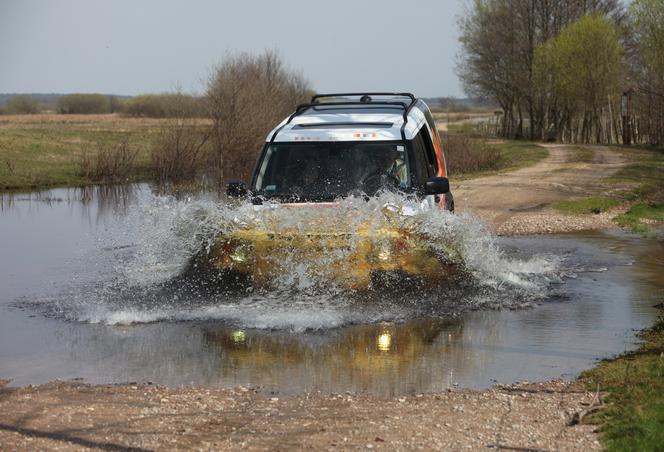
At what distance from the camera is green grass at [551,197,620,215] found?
2130 centimetres

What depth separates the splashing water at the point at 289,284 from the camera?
1097 centimetres

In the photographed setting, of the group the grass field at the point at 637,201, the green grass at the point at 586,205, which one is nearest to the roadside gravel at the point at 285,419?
the grass field at the point at 637,201

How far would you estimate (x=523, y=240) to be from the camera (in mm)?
17609

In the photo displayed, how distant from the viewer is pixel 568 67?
54.8 m

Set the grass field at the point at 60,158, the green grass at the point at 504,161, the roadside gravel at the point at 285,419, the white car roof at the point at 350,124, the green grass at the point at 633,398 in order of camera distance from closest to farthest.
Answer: the green grass at the point at 633,398 < the roadside gravel at the point at 285,419 < the white car roof at the point at 350,124 < the green grass at the point at 504,161 < the grass field at the point at 60,158

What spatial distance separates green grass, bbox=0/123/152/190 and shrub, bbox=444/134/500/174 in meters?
12.1

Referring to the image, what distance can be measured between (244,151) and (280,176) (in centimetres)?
2492

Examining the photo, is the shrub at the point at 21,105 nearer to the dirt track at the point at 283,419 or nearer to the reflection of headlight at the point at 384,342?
the reflection of headlight at the point at 384,342

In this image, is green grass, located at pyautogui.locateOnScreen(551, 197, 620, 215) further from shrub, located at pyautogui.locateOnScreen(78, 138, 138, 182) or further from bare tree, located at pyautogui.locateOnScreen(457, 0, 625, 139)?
bare tree, located at pyautogui.locateOnScreen(457, 0, 625, 139)

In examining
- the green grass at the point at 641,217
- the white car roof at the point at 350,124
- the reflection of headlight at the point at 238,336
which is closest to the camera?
the reflection of headlight at the point at 238,336

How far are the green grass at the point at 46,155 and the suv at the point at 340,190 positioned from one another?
75.0 feet

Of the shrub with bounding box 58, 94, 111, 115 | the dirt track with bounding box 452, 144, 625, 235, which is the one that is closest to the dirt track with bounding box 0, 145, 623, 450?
the dirt track with bounding box 452, 144, 625, 235

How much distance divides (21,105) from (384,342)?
92528 mm

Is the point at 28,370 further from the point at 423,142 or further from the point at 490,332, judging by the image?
the point at 423,142
